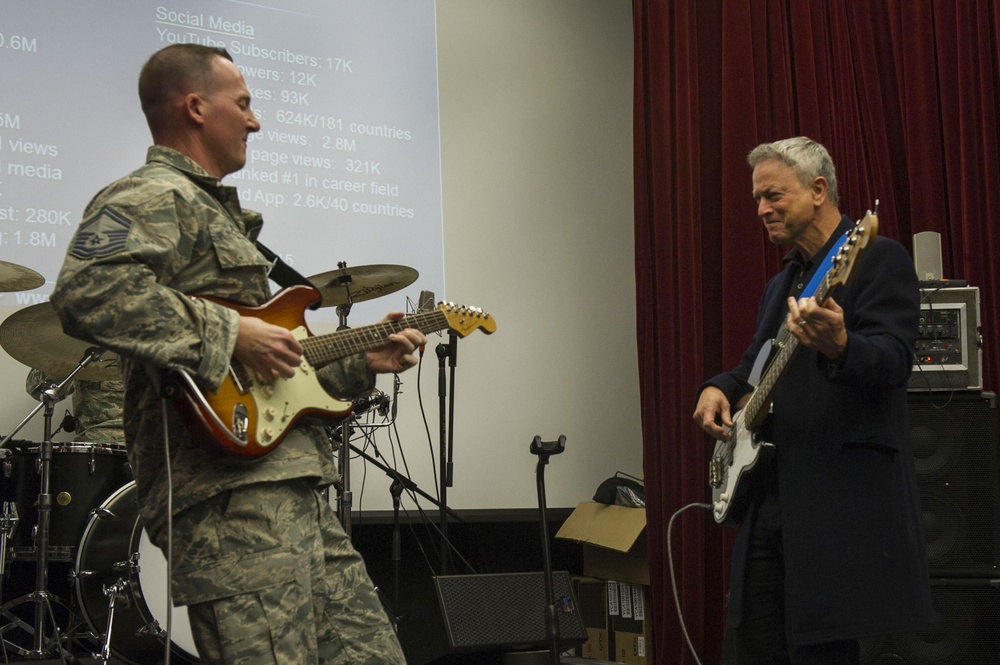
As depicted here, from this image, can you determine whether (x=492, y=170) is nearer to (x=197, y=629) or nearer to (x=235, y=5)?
(x=235, y=5)

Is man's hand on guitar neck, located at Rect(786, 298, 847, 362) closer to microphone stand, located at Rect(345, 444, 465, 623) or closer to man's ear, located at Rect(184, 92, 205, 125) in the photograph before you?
man's ear, located at Rect(184, 92, 205, 125)

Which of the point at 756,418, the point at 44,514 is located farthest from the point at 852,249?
the point at 44,514

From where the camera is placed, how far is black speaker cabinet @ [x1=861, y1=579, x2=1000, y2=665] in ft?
10.3

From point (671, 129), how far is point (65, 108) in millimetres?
2733

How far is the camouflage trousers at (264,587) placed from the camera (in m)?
1.80

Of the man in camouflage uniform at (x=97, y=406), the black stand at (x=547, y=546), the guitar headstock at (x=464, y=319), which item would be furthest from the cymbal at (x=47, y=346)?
the black stand at (x=547, y=546)

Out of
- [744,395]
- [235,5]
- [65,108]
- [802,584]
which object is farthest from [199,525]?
[235,5]

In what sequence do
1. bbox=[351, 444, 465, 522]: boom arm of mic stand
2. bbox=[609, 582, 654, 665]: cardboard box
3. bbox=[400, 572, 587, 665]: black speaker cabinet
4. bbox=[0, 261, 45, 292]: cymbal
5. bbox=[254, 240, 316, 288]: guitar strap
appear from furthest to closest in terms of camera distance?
1. bbox=[609, 582, 654, 665]: cardboard box
2. bbox=[351, 444, 465, 522]: boom arm of mic stand
3. bbox=[400, 572, 587, 665]: black speaker cabinet
4. bbox=[0, 261, 45, 292]: cymbal
5. bbox=[254, 240, 316, 288]: guitar strap

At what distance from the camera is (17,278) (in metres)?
3.37

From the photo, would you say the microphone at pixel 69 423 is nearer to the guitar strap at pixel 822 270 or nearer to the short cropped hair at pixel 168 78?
the short cropped hair at pixel 168 78

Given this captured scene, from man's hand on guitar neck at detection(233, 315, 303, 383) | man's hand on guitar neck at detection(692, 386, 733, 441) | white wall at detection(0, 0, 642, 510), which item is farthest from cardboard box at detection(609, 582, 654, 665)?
man's hand on guitar neck at detection(233, 315, 303, 383)

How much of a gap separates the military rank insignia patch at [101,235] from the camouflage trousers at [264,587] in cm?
49

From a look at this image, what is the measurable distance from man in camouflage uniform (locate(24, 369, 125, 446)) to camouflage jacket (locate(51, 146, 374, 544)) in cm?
210

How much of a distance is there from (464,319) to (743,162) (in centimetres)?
247
